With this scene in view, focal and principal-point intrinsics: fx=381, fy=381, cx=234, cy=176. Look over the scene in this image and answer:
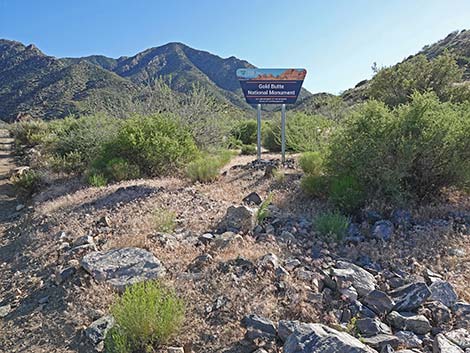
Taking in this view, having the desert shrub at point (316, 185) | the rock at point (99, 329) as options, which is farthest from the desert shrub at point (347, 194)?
the rock at point (99, 329)

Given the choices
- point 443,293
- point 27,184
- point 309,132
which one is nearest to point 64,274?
point 443,293

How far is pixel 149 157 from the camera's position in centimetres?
999

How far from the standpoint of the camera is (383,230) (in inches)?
199

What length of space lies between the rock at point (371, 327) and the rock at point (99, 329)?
6.86 ft

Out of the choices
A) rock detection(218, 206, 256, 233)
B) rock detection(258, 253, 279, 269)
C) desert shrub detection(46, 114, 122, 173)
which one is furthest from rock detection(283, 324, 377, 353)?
desert shrub detection(46, 114, 122, 173)

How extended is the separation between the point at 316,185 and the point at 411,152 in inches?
66.7

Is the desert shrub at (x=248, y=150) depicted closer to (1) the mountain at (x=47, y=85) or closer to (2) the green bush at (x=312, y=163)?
(2) the green bush at (x=312, y=163)

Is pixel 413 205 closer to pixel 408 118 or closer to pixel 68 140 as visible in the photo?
pixel 408 118

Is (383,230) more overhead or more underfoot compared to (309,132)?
more underfoot

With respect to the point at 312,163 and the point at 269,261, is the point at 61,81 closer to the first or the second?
the point at 312,163

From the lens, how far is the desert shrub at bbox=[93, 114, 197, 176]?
988cm

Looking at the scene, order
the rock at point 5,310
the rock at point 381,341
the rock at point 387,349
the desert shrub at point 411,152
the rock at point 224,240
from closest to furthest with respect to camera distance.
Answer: the rock at point 387,349 → the rock at point 381,341 → the rock at point 5,310 → the rock at point 224,240 → the desert shrub at point 411,152

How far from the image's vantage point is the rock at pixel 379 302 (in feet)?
10.8

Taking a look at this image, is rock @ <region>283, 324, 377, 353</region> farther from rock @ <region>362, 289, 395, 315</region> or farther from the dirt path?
the dirt path
